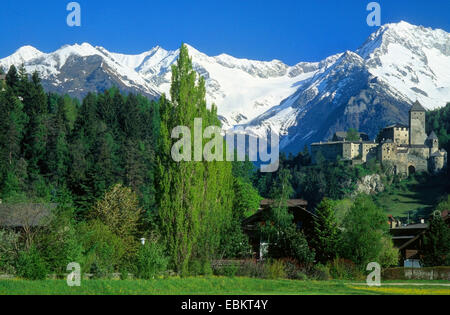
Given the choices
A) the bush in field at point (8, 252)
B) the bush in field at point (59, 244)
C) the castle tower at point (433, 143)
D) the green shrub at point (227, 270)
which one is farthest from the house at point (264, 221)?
the castle tower at point (433, 143)

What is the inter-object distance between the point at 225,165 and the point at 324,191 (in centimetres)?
12208

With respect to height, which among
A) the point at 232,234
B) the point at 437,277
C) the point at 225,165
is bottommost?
the point at 437,277

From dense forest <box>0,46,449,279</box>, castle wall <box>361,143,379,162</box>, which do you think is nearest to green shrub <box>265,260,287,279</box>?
dense forest <box>0,46,449,279</box>

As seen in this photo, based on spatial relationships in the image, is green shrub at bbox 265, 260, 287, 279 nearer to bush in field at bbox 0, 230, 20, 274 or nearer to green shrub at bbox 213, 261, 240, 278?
green shrub at bbox 213, 261, 240, 278

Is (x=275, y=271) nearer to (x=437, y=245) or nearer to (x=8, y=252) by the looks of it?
(x=8, y=252)

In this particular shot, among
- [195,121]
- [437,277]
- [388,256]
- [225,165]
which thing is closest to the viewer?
[195,121]

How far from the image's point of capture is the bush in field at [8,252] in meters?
33.7

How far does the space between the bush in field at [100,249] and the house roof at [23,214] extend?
114 inches

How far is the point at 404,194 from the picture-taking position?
162 m

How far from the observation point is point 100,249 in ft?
123

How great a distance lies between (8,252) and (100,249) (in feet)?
16.9

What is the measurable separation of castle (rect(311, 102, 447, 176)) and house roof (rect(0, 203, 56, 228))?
134229 mm

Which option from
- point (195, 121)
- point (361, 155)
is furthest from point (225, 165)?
point (361, 155)
